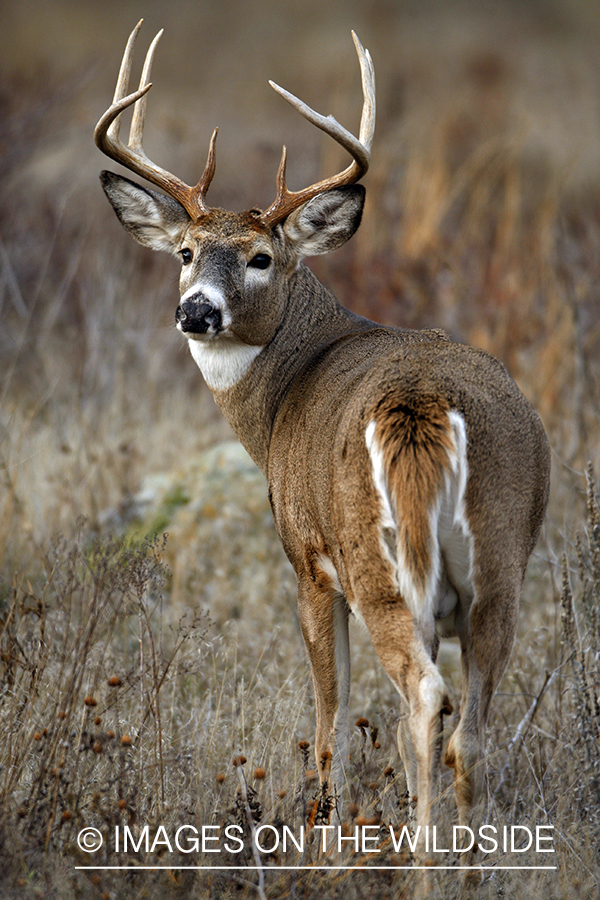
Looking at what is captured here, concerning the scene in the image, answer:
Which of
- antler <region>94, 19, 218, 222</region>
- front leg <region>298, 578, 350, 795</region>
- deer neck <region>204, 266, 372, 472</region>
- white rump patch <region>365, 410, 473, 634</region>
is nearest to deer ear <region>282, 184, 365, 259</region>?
deer neck <region>204, 266, 372, 472</region>

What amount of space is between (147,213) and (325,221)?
0.83m

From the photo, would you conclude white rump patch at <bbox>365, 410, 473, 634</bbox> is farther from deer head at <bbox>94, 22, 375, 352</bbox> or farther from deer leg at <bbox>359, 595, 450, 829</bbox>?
deer head at <bbox>94, 22, 375, 352</bbox>

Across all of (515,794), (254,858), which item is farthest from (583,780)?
(254,858)

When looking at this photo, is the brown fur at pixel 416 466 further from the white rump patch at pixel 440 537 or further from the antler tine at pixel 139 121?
the antler tine at pixel 139 121

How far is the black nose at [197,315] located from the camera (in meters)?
3.75

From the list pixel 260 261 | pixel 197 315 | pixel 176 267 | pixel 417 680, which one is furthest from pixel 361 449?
pixel 176 267

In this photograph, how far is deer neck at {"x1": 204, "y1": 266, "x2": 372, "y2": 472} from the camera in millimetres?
4230

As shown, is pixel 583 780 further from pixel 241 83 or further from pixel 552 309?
pixel 241 83

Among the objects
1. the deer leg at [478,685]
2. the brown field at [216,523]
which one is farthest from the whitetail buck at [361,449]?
the brown field at [216,523]

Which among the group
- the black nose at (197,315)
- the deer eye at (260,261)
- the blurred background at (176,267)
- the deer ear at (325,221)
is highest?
the blurred background at (176,267)

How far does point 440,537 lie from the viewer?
282 centimetres

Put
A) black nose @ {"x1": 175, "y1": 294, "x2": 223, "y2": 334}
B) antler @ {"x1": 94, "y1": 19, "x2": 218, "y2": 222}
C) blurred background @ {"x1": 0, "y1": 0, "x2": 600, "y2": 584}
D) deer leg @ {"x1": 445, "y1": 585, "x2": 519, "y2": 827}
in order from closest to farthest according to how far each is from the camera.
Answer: deer leg @ {"x1": 445, "y1": 585, "x2": 519, "y2": 827}
black nose @ {"x1": 175, "y1": 294, "x2": 223, "y2": 334}
antler @ {"x1": 94, "y1": 19, "x2": 218, "y2": 222}
blurred background @ {"x1": 0, "y1": 0, "x2": 600, "y2": 584}

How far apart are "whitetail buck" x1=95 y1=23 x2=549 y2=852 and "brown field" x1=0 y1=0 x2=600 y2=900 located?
1.09ft

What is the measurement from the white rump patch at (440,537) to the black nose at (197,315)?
3.83 ft
